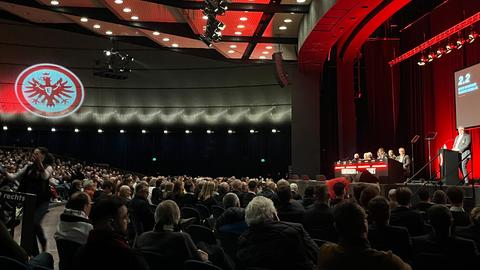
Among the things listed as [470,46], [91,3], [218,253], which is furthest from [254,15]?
[218,253]

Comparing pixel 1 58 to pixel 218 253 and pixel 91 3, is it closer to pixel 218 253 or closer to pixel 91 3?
pixel 91 3

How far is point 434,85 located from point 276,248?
548 inches

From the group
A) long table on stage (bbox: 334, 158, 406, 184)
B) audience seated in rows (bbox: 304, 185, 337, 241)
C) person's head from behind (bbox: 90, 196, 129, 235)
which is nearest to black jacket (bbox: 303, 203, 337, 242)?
audience seated in rows (bbox: 304, 185, 337, 241)

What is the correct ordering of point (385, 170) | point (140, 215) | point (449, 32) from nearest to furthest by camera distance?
point (140, 215)
point (385, 170)
point (449, 32)

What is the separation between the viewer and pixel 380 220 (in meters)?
3.45

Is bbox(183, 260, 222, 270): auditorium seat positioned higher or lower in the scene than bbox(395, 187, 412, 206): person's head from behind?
lower

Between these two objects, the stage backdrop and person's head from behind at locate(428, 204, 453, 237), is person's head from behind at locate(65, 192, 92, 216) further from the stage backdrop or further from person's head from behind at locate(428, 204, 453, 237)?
the stage backdrop

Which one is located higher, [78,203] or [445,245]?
[78,203]

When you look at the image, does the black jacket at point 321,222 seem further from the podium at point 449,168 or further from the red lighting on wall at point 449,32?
the red lighting on wall at point 449,32

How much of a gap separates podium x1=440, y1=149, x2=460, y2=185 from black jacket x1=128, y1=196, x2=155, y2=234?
5.96 metres

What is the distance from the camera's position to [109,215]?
277cm

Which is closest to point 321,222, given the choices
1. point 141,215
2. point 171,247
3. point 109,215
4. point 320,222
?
point 320,222

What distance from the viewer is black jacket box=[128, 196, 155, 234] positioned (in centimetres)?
579

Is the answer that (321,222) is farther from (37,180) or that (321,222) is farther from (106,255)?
(37,180)
